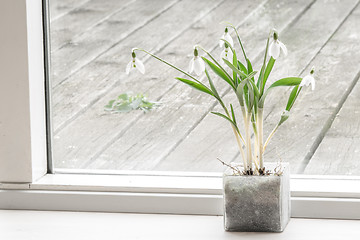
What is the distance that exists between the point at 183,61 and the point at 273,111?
272mm

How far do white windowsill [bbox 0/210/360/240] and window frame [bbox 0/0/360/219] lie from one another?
0.02 metres

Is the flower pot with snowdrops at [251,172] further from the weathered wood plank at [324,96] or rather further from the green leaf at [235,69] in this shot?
the weathered wood plank at [324,96]

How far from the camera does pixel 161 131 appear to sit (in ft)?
4.83

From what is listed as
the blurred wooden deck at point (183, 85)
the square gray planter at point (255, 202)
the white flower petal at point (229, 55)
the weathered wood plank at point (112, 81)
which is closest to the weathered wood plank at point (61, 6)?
the blurred wooden deck at point (183, 85)

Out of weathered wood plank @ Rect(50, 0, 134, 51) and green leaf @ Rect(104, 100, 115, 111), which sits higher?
weathered wood plank @ Rect(50, 0, 134, 51)

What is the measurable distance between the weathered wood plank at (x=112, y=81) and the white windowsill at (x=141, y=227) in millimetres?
185

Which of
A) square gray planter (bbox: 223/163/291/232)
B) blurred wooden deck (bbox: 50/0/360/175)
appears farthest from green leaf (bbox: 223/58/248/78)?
blurred wooden deck (bbox: 50/0/360/175)

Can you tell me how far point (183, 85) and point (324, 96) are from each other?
0.31 m

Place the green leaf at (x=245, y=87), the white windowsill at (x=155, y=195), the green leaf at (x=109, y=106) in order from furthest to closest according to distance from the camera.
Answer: the green leaf at (x=109, y=106)
the white windowsill at (x=155, y=195)
the green leaf at (x=245, y=87)

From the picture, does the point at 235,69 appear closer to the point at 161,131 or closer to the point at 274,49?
the point at 274,49

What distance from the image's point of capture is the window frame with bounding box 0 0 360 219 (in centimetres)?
124

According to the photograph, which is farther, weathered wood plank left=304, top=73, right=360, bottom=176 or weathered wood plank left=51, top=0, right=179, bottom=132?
weathered wood plank left=51, top=0, right=179, bottom=132

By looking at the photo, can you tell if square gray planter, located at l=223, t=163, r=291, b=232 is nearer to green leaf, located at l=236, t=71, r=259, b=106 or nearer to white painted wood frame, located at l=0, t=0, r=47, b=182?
green leaf, located at l=236, t=71, r=259, b=106

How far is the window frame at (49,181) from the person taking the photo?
1235mm
